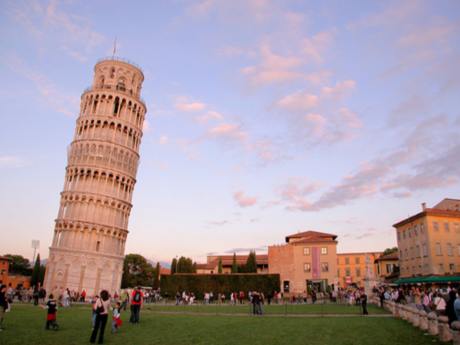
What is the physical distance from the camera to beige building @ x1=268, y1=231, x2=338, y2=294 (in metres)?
63.7

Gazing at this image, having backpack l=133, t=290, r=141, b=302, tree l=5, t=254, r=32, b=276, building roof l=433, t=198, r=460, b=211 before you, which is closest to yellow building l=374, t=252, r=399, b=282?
building roof l=433, t=198, r=460, b=211

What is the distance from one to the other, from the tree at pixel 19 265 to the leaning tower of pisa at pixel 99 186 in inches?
2183

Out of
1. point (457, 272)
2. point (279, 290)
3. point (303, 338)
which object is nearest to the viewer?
point (303, 338)

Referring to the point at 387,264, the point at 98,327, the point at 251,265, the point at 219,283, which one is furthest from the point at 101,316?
the point at 387,264

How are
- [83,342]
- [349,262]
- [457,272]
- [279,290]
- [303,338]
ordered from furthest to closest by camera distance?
[349,262] → [279,290] → [457,272] → [303,338] → [83,342]

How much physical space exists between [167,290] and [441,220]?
148 ft

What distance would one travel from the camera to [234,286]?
197 feet

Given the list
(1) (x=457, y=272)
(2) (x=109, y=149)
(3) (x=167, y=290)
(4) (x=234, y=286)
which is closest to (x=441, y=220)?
(1) (x=457, y=272)

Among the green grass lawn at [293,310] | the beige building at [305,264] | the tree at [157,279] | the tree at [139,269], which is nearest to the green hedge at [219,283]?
the beige building at [305,264]

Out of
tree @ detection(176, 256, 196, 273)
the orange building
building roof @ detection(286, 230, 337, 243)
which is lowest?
the orange building

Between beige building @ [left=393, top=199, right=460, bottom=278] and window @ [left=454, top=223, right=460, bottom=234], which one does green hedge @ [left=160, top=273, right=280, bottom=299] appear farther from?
window @ [left=454, top=223, right=460, bottom=234]

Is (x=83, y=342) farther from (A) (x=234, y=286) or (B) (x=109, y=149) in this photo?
(B) (x=109, y=149)

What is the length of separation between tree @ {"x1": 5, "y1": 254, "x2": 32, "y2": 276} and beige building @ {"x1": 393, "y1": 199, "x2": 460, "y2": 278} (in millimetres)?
100746

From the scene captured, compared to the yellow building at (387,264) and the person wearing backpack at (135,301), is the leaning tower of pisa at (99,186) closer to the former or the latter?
the person wearing backpack at (135,301)
